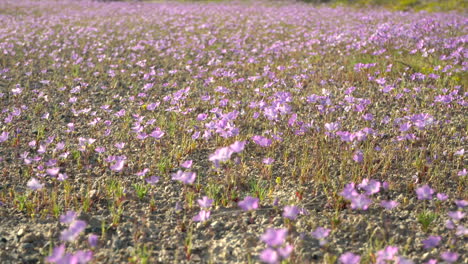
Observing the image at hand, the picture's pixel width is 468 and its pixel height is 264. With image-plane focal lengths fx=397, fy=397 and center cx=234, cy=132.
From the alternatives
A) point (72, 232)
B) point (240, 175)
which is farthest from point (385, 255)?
point (72, 232)

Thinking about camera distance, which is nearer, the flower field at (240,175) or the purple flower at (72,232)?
the purple flower at (72,232)

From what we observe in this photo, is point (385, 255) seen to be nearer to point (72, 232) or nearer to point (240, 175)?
point (240, 175)

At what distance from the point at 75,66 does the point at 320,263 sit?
6.78m

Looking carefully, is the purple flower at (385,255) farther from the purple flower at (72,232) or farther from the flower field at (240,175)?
A: the purple flower at (72,232)

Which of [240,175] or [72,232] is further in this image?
[240,175]

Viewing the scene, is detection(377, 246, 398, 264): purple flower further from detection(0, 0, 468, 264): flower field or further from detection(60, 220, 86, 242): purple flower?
detection(60, 220, 86, 242): purple flower

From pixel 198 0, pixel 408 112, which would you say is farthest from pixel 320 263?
pixel 198 0

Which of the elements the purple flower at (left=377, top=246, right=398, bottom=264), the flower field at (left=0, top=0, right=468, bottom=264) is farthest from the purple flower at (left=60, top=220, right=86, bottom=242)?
the purple flower at (left=377, top=246, right=398, bottom=264)

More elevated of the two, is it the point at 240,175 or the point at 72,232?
the point at 72,232

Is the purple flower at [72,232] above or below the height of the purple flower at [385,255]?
above

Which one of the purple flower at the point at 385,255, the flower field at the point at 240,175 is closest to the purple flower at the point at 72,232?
the flower field at the point at 240,175

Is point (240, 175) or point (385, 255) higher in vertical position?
point (385, 255)

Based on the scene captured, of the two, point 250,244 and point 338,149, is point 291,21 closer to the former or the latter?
point 338,149

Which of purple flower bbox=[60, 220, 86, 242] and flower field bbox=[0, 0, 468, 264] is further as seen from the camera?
flower field bbox=[0, 0, 468, 264]
